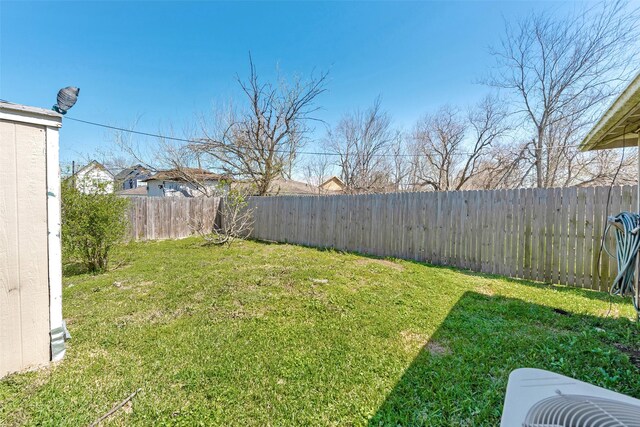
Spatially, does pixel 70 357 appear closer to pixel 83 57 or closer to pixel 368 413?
pixel 368 413

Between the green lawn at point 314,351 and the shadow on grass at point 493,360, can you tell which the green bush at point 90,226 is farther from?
the shadow on grass at point 493,360

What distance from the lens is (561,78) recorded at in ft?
34.3

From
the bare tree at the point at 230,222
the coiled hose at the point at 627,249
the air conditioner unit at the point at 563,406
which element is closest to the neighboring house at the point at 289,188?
the bare tree at the point at 230,222

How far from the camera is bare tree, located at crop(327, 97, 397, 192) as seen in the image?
17062mm

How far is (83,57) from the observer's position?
8.05m

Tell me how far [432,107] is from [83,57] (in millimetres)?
14577

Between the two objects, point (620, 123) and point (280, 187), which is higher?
point (280, 187)

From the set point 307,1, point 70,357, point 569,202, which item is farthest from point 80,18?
point 569,202

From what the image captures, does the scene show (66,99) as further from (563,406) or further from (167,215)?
(167,215)

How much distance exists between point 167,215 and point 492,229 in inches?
381

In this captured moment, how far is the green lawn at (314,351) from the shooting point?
1.64 m

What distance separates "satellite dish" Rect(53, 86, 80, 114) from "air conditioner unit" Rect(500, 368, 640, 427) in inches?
138

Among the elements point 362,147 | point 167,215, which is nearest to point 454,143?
point 362,147

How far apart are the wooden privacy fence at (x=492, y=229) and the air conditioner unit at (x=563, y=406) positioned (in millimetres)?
3590
